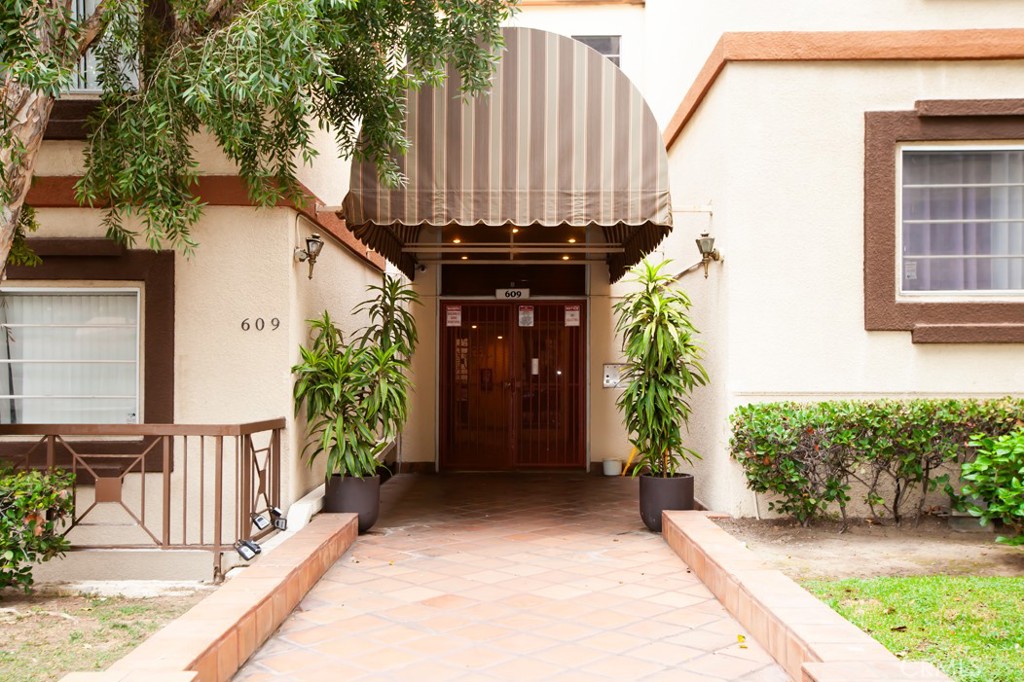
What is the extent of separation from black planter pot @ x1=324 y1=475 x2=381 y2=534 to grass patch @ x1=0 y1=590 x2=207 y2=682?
194 cm

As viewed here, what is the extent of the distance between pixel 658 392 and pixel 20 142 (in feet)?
16.6

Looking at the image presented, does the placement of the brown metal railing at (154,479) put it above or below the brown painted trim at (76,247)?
below

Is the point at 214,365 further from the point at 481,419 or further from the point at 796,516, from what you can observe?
the point at 481,419

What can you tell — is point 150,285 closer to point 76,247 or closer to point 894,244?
point 76,247

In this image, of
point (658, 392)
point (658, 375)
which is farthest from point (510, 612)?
point (658, 375)

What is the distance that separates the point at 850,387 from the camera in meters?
6.96

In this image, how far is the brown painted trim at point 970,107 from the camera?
691 centimetres

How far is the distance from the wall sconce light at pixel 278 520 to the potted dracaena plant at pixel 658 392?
9.83 ft

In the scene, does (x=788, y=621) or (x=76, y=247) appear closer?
(x=788, y=621)

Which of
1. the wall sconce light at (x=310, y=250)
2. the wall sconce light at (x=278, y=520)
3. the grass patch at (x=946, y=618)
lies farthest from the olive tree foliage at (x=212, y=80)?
the grass patch at (x=946, y=618)

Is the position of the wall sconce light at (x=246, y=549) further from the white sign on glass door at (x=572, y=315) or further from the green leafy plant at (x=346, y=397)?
the white sign on glass door at (x=572, y=315)

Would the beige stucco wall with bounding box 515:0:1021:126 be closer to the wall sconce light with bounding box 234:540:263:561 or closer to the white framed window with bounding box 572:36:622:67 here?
the white framed window with bounding box 572:36:622:67

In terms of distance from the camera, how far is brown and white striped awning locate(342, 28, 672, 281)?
7.22 m

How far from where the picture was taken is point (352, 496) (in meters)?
7.29
